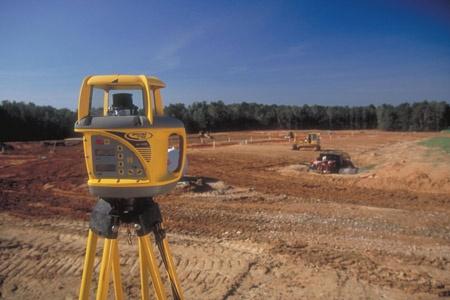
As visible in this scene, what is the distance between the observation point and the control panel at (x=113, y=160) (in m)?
1.63

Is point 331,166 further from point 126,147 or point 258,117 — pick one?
point 258,117

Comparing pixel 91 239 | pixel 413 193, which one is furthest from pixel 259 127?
pixel 91 239

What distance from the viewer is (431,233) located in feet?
24.3

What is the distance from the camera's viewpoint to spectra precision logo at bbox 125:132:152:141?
1.60 metres

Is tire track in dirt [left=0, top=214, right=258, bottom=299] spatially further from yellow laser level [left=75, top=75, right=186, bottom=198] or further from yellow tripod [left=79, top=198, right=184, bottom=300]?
yellow laser level [left=75, top=75, right=186, bottom=198]

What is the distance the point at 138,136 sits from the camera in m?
1.60

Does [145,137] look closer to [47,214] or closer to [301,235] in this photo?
[301,235]

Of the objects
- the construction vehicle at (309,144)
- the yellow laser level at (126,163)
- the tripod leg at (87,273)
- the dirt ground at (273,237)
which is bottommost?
the dirt ground at (273,237)

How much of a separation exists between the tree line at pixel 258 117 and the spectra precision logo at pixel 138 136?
1791 inches

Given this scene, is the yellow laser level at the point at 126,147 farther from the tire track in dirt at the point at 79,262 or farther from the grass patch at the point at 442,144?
the grass patch at the point at 442,144

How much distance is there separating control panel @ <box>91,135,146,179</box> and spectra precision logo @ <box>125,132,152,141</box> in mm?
56

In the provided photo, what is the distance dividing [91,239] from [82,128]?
Result: 2.05ft

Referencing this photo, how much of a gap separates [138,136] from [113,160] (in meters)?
0.18

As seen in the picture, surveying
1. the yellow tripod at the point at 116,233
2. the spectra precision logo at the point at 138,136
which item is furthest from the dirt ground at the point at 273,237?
the spectra precision logo at the point at 138,136
